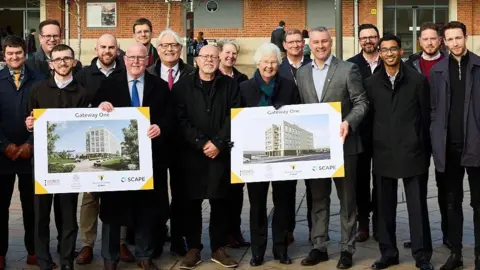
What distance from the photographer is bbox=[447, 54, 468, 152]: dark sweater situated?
687 cm

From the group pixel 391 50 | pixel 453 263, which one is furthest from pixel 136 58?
pixel 453 263

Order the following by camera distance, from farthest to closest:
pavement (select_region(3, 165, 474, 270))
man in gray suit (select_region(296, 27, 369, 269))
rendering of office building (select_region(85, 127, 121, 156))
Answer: pavement (select_region(3, 165, 474, 270)) → man in gray suit (select_region(296, 27, 369, 269)) → rendering of office building (select_region(85, 127, 121, 156))

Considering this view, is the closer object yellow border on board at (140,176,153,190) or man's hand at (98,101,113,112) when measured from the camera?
man's hand at (98,101,113,112)

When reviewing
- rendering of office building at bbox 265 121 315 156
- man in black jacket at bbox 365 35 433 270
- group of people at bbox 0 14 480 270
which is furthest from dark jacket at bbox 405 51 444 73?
rendering of office building at bbox 265 121 315 156

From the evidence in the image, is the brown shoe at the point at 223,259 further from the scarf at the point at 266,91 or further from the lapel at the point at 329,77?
the lapel at the point at 329,77

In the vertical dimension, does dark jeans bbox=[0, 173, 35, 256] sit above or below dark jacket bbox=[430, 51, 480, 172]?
below

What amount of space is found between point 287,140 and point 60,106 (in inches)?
86.4

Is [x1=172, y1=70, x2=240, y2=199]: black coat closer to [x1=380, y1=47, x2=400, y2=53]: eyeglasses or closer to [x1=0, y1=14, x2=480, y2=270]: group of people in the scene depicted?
[x1=0, y1=14, x2=480, y2=270]: group of people

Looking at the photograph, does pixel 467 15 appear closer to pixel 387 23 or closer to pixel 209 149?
pixel 387 23

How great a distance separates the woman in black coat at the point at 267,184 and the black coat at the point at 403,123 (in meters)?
0.89

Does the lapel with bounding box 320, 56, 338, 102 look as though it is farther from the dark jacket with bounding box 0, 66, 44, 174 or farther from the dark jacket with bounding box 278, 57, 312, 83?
the dark jacket with bounding box 0, 66, 44, 174

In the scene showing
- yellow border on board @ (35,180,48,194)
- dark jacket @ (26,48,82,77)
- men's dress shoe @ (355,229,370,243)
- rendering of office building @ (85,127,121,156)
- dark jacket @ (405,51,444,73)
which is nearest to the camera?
yellow border on board @ (35,180,48,194)

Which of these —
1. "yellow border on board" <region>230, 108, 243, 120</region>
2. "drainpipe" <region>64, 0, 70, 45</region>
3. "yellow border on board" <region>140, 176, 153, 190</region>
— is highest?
"drainpipe" <region>64, 0, 70, 45</region>

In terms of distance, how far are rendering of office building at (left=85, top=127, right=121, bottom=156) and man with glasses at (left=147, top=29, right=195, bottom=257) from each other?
31.5 inches
